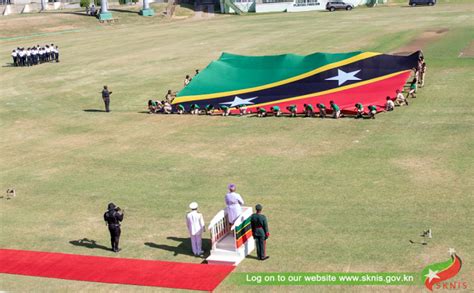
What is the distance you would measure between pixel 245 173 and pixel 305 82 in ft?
37.1

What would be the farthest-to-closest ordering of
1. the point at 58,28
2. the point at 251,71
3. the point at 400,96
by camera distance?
the point at 58,28 → the point at 251,71 → the point at 400,96

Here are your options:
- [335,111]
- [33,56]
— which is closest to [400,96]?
[335,111]

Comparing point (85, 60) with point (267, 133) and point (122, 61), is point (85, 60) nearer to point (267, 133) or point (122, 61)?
point (122, 61)

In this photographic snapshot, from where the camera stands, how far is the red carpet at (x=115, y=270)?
14320mm

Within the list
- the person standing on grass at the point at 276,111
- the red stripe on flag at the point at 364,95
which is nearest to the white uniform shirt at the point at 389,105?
the red stripe on flag at the point at 364,95

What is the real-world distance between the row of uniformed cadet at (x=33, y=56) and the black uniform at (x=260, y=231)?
42.3 meters

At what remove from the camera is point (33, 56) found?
52562 millimetres

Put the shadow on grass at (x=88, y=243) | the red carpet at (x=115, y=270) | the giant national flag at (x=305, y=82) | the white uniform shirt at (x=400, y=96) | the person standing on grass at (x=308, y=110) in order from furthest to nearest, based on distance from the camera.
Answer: the giant national flag at (x=305, y=82)
the white uniform shirt at (x=400, y=96)
the person standing on grass at (x=308, y=110)
the shadow on grass at (x=88, y=243)
the red carpet at (x=115, y=270)

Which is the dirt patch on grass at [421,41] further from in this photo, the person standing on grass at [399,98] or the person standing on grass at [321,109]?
the person standing on grass at [321,109]

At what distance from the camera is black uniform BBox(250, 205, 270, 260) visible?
48.6 feet

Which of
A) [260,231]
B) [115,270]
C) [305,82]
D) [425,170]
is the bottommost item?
[115,270]

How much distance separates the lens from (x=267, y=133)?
91.1 feet

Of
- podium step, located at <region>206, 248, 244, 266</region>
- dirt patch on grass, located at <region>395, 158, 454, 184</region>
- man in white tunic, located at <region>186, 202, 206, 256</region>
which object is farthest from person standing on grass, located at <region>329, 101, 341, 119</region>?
podium step, located at <region>206, 248, 244, 266</region>

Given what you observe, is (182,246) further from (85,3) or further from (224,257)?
(85,3)
